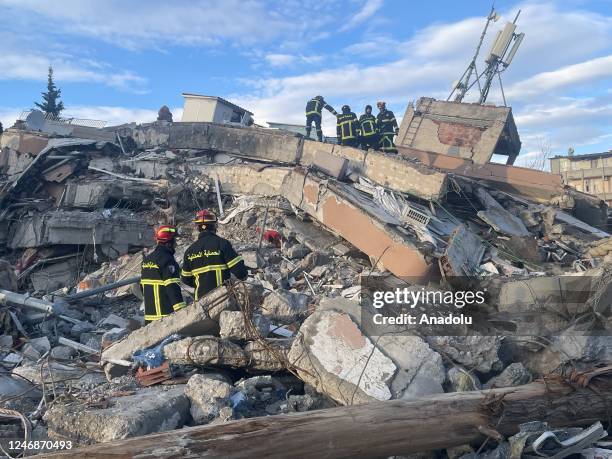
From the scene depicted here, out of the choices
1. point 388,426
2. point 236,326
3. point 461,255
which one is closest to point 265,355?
point 236,326

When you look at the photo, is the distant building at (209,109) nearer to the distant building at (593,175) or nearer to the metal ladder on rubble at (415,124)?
the metal ladder on rubble at (415,124)

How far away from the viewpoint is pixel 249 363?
4.12 meters

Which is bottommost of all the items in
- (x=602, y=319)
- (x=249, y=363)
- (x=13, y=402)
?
(x=13, y=402)

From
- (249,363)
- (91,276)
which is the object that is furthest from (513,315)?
(91,276)

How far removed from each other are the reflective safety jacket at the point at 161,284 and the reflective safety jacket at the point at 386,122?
7.77m

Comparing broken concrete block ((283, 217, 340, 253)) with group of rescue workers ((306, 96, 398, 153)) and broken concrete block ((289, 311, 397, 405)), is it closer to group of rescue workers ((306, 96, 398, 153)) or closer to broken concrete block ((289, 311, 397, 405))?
group of rescue workers ((306, 96, 398, 153))

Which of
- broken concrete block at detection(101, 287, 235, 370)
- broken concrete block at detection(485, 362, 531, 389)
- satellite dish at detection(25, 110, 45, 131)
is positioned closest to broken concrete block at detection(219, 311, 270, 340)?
broken concrete block at detection(101, 287, 235, 370)

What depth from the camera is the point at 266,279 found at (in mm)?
7355

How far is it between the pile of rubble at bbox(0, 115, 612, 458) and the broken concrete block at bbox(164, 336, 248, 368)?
0.04 ft

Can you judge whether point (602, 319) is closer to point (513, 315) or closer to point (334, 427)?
point (513, 315)

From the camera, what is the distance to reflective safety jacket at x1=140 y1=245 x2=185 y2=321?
4.94 m

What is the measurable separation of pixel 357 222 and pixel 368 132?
422 centimetres

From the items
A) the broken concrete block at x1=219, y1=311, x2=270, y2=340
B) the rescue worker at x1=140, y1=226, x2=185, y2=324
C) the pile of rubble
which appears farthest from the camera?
the rescue worker at x1=140, y1=226, x2=185, y2=324

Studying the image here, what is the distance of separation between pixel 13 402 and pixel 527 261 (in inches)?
279
